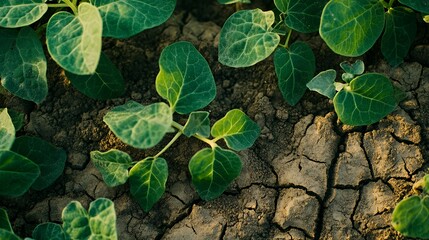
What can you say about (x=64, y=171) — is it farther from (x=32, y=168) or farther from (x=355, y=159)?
(x=355, y=159)

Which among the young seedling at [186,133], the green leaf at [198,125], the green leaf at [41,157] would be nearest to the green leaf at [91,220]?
the young seedling at [186,133]

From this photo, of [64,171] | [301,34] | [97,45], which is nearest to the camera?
[97,45]

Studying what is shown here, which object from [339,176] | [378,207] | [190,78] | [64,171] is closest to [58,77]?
[64,171]

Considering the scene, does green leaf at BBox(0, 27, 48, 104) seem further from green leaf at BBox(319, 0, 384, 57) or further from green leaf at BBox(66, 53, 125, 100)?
green leaf at BBox(319, 0, 384, 57)

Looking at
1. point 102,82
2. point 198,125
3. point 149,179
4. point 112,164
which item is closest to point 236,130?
point 198,125

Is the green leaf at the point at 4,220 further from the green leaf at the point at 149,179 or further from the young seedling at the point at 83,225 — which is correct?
the green leaf at the point at 149,179

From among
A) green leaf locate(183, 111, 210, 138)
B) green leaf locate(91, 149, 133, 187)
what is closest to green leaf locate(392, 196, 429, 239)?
green leaf locate(183, 111, 210, 138)

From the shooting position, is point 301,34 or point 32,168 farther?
point 301,34
